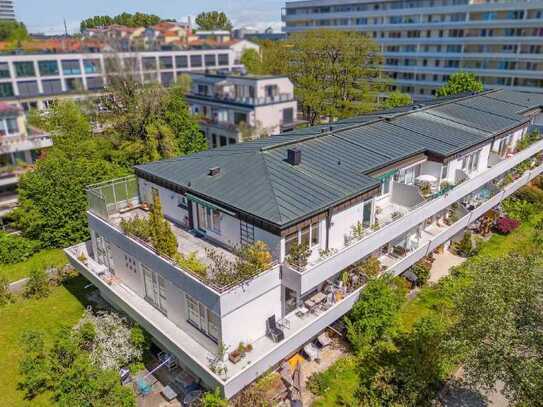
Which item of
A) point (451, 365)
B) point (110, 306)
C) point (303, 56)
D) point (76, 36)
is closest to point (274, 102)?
point (303, 56)

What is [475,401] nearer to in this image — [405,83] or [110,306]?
[110,306]

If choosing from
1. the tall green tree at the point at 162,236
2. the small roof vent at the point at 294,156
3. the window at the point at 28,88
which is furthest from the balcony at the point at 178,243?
the window at the point at 28,88

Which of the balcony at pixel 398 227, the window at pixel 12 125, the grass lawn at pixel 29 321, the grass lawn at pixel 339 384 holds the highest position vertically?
the window at pixel 12 125

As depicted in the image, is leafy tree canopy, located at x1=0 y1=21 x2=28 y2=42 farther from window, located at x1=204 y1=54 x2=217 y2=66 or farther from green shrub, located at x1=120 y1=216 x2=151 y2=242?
green shrub, located at x1=120 y1=216 x2=151 y2=242

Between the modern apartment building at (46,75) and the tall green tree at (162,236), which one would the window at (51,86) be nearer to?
the modern apartment building at (46,75)

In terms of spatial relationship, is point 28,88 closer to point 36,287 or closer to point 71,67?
point 71,67

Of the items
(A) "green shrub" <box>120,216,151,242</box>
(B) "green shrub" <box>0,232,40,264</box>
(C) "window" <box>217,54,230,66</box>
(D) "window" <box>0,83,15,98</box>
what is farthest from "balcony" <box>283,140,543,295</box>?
(D) "window" <box>0,83,15,98</box>
